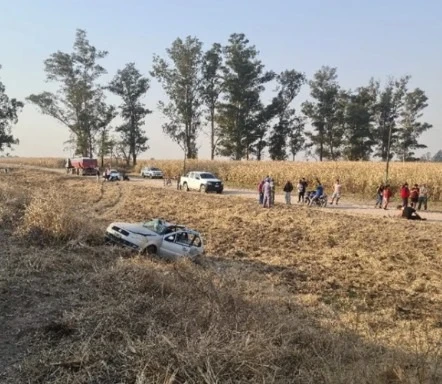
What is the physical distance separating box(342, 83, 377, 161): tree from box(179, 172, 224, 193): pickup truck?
34444mm

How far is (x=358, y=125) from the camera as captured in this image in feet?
229

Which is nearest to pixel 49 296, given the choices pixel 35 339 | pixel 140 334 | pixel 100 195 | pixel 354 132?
pixel 35 339

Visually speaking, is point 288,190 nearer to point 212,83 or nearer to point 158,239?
point 158,239

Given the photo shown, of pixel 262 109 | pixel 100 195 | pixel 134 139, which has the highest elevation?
pixel 262 109

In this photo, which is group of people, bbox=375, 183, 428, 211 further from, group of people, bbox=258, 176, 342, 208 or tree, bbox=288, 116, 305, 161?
tree, bbox=288, 116, 305, 161

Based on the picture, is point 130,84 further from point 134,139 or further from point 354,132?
point 354,132

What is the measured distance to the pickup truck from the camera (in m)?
39.8

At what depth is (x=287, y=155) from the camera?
260 ft

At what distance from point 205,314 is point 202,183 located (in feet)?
111

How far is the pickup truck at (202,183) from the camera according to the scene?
3975cm

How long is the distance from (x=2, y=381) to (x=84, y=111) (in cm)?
7356

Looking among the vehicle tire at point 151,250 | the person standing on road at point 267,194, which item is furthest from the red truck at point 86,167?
the vehicle tire at point 151,250

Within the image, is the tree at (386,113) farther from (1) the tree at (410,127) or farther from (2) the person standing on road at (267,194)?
(2) the person standing on road at (267,194)

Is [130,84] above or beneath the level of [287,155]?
above
